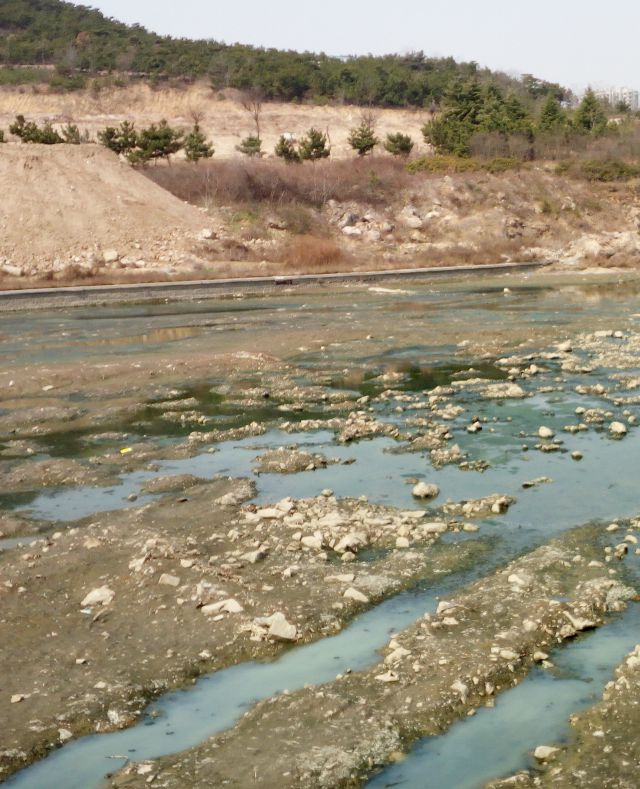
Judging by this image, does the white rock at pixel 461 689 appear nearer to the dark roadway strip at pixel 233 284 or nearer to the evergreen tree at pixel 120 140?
the dark roadway strip at pixel 233 284

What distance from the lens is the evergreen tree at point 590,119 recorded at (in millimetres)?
60188

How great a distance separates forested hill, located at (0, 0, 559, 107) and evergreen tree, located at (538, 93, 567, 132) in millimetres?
17845

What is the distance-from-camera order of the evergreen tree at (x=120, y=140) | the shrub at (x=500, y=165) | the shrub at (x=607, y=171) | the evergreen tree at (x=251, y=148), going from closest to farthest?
the evergreen tree at (x=120, y=140) → the shrub at (x=500, y=165) → the shrub at (x=607, y=171) → the evergreen tree at (x=251, y=148)

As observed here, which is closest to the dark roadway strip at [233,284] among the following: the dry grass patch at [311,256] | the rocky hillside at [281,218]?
the dry grass patch at [311,256]

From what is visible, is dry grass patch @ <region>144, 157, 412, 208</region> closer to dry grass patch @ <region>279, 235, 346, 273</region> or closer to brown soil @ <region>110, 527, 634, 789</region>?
dry grass patch @ <region>279, 235, 346, 273</region>

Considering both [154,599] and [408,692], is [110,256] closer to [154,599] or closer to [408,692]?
[154,599]

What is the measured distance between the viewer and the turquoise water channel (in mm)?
5895

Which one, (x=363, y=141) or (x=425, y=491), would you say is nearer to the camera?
(x=425, y=491)

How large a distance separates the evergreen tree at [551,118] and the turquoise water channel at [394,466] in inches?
1303

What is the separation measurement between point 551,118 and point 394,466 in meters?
53.2

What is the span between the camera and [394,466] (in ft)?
37.8

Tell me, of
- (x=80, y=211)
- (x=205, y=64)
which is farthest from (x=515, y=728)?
(x=205, y=64)

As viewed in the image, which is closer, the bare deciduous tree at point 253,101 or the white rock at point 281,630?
the white rock at point 281,630

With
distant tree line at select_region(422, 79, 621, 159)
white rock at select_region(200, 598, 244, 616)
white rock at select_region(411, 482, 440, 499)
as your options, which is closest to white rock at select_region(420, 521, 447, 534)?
white rock at select_region(411, 482, 440, 499)
